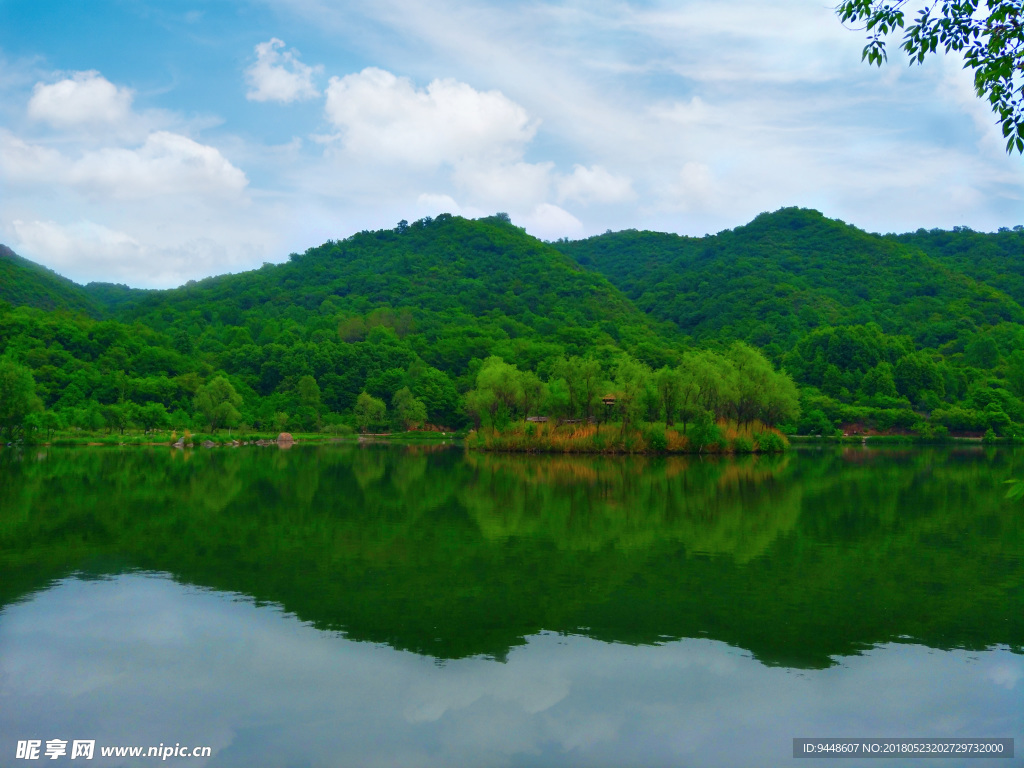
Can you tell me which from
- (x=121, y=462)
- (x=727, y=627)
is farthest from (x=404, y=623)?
(x=121, y=462)

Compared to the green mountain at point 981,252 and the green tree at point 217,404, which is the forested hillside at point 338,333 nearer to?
the green tree at point 217,404

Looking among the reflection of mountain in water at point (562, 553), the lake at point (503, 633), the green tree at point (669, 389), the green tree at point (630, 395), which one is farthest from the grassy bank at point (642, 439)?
the lake at point (503, 633)

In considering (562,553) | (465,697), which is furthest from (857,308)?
(465,697)

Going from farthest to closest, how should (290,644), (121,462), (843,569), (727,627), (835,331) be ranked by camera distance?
(835,331), (121,462), (843,569), (727,627), (290,644)

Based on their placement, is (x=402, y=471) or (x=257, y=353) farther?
(x=257, y=353)

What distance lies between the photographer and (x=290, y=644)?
29.4 feet

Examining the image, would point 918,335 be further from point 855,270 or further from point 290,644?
point 290,644

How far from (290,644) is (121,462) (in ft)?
106

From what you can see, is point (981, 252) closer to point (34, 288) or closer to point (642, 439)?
point (642, 439)

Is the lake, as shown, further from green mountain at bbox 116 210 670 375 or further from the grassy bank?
green mountain at bbox 116 210 670 375

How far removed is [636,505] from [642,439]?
26.4 metres

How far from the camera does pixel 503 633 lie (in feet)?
30.8

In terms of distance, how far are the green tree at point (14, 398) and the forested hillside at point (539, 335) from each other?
0.30 m

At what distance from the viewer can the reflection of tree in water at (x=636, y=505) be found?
16047mm
